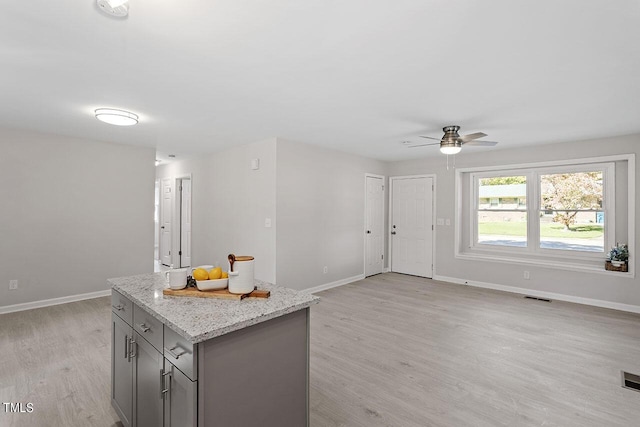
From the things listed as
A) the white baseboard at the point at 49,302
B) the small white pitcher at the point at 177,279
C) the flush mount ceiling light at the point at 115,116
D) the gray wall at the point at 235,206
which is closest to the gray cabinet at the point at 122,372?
the small white pitcher at the point at 177,279

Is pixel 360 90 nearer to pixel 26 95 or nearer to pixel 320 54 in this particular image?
pixel 320 54

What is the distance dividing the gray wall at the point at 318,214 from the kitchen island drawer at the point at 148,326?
2.82 meters

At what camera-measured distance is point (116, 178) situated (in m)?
5.00

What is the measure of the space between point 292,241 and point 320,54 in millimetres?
3084

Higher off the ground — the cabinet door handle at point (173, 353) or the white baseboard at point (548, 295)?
the cabinet door handle at point (173, 353)

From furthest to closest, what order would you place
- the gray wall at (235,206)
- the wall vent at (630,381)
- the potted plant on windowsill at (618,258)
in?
the gray wall at (235,206), the potted plant on windowsill at (618,258), the wall vent at (630,381)

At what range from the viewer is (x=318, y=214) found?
5223 mm

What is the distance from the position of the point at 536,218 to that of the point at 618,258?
1155mm

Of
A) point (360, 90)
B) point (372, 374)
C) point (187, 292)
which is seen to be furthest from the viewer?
point (360, 90)

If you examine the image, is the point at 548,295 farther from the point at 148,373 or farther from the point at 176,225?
the point at 176,225

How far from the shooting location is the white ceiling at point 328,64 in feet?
5.64

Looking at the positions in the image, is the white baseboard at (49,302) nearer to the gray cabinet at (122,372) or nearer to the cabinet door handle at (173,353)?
the gray cabinet at (122,372)

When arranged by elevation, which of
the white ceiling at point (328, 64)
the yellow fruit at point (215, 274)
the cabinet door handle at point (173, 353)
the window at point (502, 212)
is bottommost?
the cabinet door handle at point (173, 353)

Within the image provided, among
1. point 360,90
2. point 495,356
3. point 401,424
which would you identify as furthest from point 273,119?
point 495,356
